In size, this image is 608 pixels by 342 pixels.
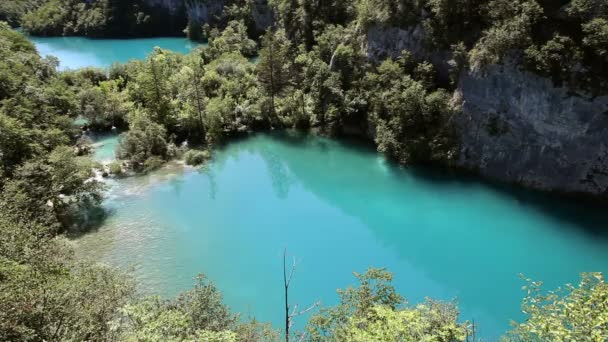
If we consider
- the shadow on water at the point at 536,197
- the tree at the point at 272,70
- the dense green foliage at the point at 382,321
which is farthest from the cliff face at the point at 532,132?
the dense green foliage at the point at 382,321

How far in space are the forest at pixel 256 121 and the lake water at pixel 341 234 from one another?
78.6 inches

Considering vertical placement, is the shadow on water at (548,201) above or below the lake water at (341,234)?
above

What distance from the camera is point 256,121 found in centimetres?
4947

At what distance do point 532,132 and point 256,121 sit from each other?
27.4 m

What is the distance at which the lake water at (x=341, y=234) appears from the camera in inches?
1092

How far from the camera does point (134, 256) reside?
30.3m

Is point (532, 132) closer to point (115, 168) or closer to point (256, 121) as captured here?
point (256, 121)

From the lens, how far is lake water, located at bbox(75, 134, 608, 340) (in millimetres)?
27734

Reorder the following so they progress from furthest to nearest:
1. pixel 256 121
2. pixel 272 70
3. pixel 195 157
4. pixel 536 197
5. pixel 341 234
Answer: pixel 272 70, pixel 256 121, pixel 195 157, pixel 536 197, pixel 341 234

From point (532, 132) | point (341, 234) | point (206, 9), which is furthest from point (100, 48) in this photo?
point (532, 132)

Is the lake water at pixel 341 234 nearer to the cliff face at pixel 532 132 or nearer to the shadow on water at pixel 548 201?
the shadow on water at pixel 548 201

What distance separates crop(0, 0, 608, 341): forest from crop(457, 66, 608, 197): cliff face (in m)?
1.13

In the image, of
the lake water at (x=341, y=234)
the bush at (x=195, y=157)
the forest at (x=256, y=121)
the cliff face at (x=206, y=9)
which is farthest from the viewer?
the cliff face at (x=206, y=9)

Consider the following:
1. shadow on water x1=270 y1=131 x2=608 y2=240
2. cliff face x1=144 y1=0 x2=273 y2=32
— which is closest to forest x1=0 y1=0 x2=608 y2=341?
shadow on water x1=270 y1=131 x2=608 y2=240
